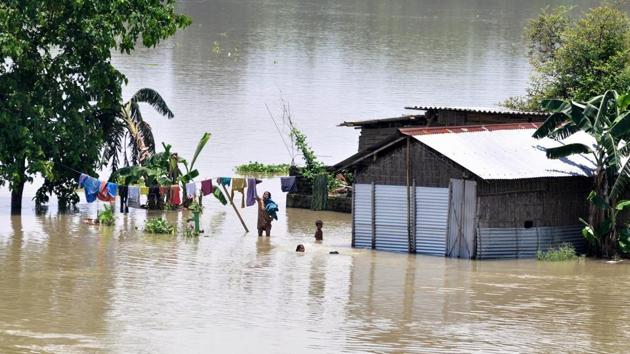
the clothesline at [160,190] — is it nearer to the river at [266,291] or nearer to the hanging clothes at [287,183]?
the hanging clothes at [287,183]

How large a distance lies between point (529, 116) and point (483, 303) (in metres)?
8.46

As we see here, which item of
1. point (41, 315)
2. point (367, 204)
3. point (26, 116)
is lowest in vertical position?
point (41, 315)

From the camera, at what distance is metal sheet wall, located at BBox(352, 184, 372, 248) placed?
2260cm

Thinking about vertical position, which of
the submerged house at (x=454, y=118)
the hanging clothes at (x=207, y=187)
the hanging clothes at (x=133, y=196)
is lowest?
the hanging clothes at (x=133, y=196)

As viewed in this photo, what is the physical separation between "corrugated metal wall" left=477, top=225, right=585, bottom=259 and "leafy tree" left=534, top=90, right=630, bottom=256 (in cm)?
45

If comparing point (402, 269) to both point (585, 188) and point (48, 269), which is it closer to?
point (585, 188)

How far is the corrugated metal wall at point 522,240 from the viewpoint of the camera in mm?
21891

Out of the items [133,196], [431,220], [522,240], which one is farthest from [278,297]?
[133,196]

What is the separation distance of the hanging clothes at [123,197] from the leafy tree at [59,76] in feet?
2.30

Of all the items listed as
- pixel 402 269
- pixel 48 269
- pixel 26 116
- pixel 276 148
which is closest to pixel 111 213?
pixel 26 116

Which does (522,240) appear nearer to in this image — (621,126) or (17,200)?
(621,126)

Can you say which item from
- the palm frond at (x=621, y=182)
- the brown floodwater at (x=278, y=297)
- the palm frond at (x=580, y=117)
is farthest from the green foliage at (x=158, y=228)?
the palm frond at (x=621, y=182)

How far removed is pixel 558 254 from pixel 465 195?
1903mm

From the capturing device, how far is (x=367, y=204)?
22.6 metres
